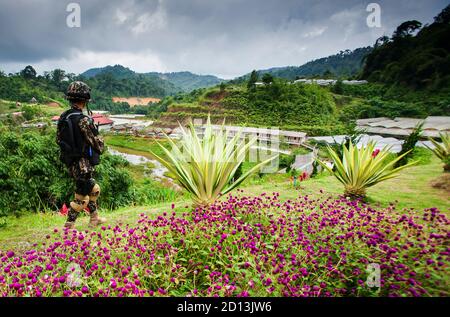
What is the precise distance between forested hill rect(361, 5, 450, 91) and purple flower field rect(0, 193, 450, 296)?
894 cm

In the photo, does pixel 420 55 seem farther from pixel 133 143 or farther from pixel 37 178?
pixel 133 143

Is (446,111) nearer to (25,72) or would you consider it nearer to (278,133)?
(278,133)

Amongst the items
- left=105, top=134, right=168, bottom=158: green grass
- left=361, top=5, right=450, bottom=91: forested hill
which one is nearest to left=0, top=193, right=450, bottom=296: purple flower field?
left=361, top=5, right=450, bottom=91: forested hill

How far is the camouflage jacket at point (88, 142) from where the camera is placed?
10.0 feet

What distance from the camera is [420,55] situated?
14438mm

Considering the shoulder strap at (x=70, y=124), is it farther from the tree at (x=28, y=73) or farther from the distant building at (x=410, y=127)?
the tree at (x=28, y=73)

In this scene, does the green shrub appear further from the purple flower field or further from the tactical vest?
the purple flower field

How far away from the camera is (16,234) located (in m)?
3.42

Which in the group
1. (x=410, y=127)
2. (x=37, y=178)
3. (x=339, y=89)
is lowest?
(x=37, y=178)

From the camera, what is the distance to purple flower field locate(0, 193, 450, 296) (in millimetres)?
1696

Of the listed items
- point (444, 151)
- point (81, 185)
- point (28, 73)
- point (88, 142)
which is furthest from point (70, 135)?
point (28, 73)

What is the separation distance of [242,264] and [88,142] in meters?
2.28
